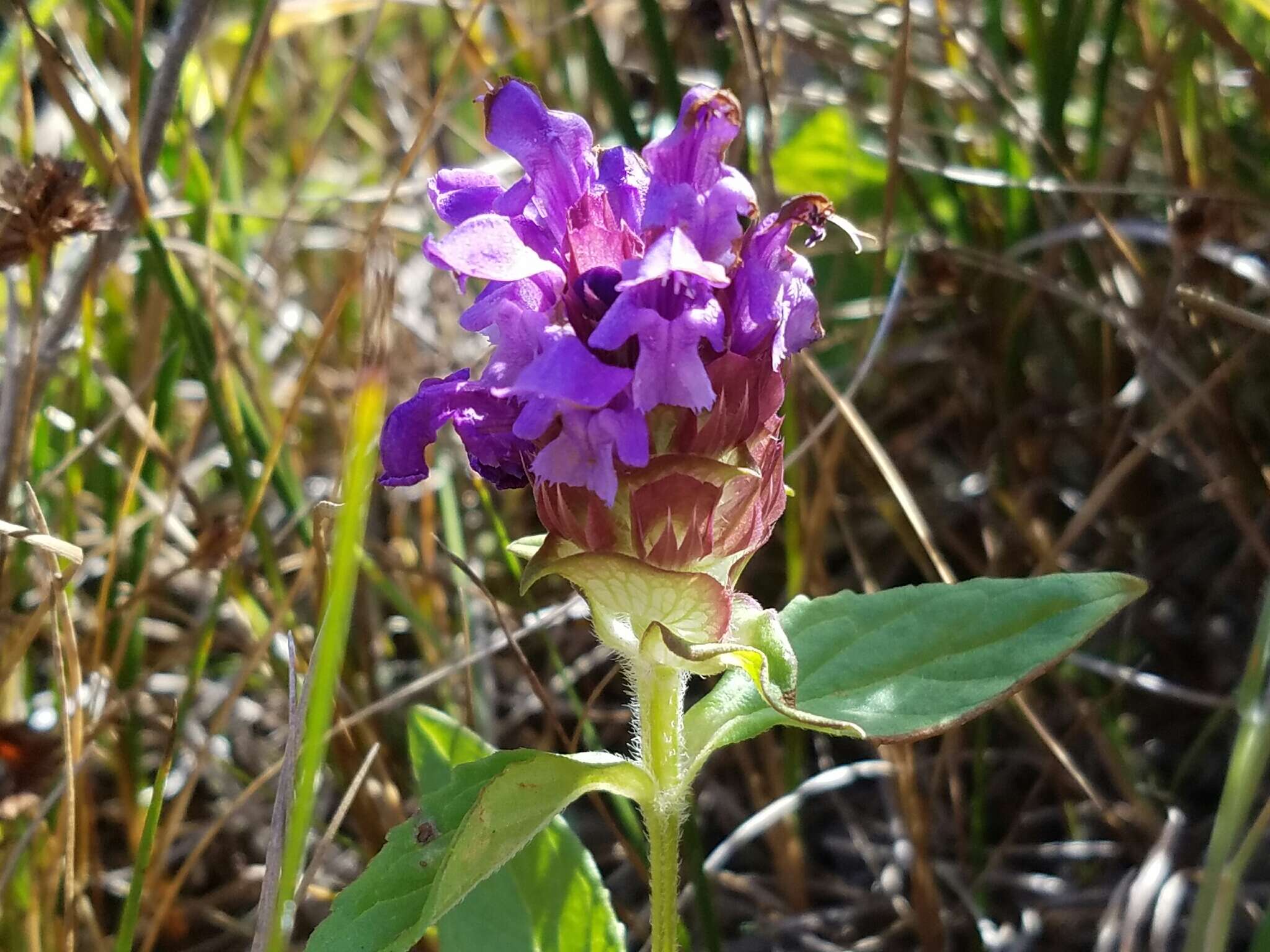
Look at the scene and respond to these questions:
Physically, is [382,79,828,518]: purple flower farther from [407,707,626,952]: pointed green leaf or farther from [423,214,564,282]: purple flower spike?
[407,707,626,952]: pointed green leaf

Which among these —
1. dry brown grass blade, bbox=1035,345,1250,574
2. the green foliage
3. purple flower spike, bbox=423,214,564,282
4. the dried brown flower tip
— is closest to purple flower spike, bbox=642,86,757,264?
purple flower spike, bbox=423,214,564,282

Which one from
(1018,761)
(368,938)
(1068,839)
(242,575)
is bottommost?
(1068,839)

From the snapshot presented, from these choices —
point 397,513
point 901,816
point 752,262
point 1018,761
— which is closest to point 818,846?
point 901,816

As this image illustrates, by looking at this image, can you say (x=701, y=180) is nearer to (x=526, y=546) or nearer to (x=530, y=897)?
(x=526, y=546)

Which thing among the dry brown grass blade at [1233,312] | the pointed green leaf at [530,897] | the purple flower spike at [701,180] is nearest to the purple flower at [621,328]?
the purple flower spike at [701,180]

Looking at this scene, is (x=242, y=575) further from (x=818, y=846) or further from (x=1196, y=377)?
(x=1196, y=377)

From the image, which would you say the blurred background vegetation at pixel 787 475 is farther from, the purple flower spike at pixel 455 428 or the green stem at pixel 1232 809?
the green stem at pixel 1232 809
